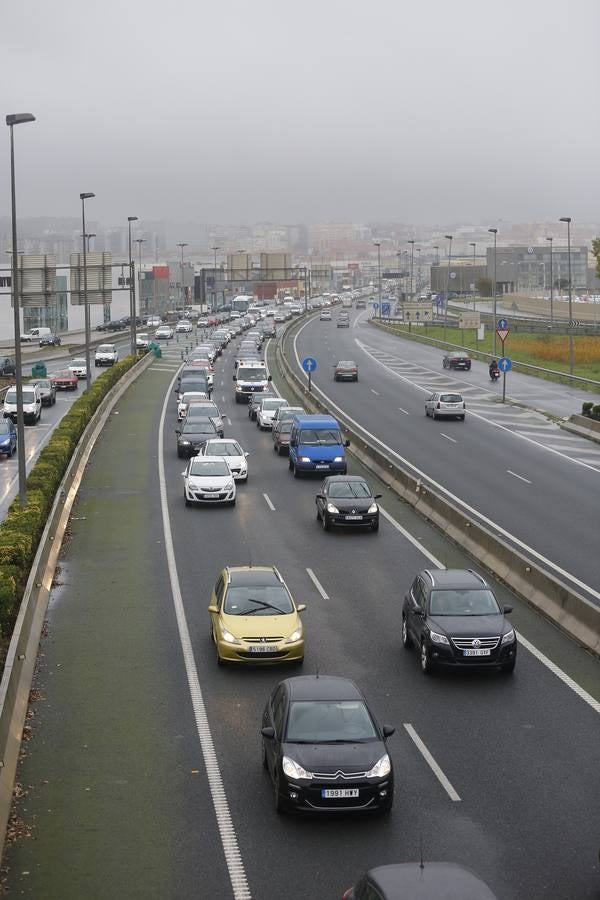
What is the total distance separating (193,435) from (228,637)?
25.2 meters

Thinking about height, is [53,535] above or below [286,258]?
below

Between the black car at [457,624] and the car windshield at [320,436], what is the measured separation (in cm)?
1941

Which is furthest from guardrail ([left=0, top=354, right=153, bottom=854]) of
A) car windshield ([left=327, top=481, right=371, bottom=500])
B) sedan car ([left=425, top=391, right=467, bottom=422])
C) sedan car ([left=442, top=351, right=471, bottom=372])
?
sedan car ([left=442, top=351, right=471, bottom=372])

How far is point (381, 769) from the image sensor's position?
1323 centimetres

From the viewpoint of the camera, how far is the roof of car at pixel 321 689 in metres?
14.4

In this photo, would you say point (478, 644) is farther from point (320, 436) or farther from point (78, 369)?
point (78, 369)

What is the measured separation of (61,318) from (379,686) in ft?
459

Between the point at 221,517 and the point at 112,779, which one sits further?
the point at 221,517

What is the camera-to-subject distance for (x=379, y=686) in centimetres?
1842

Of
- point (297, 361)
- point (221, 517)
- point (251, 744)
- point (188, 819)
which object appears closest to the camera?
point (188, 819)

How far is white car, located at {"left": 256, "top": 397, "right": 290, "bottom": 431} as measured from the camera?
169 ft

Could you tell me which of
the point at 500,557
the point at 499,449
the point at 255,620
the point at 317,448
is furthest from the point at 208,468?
the point at 255,620

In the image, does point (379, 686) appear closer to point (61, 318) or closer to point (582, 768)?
point (582, 768)

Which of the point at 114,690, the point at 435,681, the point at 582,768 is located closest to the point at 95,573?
the point at 114,690
